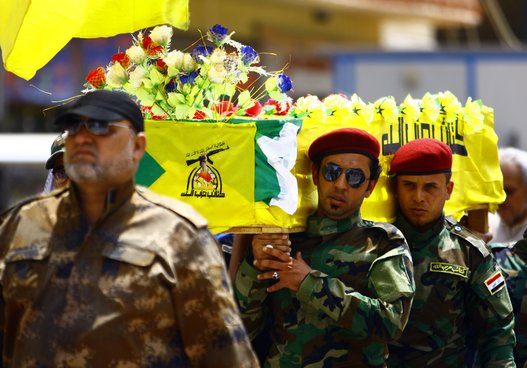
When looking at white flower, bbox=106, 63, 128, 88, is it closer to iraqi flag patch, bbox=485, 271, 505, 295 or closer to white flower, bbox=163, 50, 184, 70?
white flower, bbox=163, 50, 184, 70

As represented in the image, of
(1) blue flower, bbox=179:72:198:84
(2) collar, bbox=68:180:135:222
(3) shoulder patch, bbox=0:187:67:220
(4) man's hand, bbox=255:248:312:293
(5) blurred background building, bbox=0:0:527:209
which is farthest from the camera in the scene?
(5) blurred background building, bbox=0:0:527:209

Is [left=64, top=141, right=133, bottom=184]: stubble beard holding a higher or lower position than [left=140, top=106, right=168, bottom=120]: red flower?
lower

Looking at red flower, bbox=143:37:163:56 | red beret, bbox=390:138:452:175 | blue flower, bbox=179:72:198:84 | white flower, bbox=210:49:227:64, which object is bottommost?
red beret, bbox=390:138:452:175

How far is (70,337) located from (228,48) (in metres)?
2.34

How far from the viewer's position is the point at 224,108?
5539 millimetres

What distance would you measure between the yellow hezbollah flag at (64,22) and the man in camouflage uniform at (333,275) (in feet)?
3.26

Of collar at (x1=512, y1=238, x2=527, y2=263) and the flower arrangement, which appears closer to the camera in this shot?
the flower arrangement

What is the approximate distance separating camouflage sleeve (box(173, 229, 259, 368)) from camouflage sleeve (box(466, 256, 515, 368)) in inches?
84.8

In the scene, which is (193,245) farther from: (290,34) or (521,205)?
(290,34)

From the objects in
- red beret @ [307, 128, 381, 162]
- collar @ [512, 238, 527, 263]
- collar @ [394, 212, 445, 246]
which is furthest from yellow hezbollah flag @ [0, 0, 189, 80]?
collar @ [512, 238, 527, 263]

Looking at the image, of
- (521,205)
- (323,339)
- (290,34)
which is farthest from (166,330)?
(290,34)

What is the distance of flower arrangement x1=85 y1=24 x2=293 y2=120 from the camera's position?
18.0 feet

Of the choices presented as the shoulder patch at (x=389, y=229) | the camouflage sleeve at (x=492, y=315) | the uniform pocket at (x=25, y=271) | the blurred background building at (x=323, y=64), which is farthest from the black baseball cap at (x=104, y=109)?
the blurred background building at (x=323, y=64)

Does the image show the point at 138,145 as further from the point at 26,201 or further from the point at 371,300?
the point at 371,300
